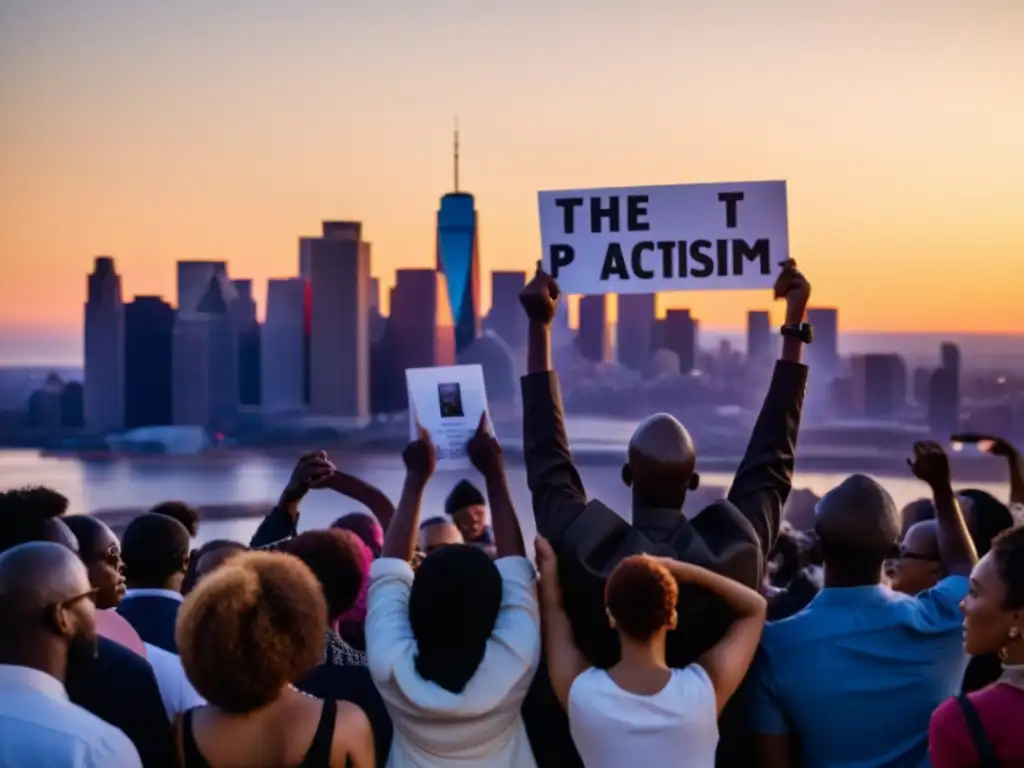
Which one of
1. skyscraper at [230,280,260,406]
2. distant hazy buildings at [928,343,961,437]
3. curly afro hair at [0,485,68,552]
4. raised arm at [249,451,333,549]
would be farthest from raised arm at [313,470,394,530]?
distant hazy buildings at [928,343,961,437]

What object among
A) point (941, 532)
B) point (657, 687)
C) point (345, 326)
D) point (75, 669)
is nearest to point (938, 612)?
point (941, 532)

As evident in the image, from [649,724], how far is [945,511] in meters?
1.28

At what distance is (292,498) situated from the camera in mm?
4539

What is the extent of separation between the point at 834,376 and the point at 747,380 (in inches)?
71.4

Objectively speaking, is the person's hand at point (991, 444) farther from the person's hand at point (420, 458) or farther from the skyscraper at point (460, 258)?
the skyscraper at point (460, 258)

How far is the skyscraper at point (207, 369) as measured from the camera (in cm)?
1541

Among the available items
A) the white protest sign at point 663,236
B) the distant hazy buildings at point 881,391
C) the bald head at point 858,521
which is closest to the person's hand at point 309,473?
the white protest sign at point 663,236

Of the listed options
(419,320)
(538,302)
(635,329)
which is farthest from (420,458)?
(635,329)

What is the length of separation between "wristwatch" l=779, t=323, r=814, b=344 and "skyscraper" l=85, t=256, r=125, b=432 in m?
11.5

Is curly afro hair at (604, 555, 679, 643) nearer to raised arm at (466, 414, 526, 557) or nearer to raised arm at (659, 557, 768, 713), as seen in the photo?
raised arm at (659, 557, 768, 713)

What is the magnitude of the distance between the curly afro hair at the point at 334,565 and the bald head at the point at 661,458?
80cm

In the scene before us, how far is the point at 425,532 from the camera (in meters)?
6.12

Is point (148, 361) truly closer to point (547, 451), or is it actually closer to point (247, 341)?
point (247, 341)

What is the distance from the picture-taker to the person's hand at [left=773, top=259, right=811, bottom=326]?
Answer: 3.78m
